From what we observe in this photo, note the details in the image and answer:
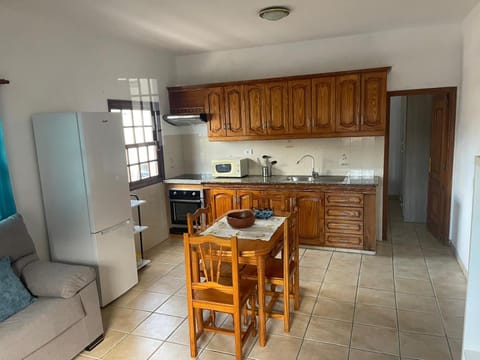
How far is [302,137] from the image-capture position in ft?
15.1

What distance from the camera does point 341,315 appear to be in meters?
2.97

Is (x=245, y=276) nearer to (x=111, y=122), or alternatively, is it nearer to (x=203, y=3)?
(x=111, y=122)

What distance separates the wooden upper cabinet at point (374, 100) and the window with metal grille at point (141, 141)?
9.37 ft

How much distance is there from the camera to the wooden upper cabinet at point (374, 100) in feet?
13.7

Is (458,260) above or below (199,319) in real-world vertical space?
below

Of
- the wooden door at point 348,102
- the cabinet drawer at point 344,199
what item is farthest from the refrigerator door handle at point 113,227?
the wooden door at point 348,102

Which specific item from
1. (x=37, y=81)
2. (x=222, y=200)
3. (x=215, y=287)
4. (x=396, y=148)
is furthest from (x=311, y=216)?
(x=396, y=148)

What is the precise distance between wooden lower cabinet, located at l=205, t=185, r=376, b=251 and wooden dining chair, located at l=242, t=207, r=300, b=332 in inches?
43.8

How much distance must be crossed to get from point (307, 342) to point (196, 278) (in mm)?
1003

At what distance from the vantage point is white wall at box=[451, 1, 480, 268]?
11.4 feet

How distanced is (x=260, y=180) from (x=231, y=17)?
2134 mm

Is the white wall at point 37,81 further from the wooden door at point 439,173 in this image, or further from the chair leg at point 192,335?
the wooden door at point 439,173

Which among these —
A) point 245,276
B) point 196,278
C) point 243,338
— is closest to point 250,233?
point 245,276

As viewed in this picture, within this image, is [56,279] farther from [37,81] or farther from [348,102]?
[348,102]
